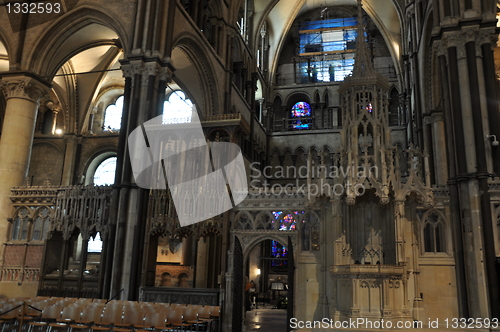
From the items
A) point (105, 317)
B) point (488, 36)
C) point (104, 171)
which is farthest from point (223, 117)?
point (104, 171)

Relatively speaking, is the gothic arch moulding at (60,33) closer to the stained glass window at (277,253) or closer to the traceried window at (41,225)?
the traceried window at (41,225)

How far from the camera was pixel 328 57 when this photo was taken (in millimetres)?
34469

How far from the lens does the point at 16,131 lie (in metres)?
18.3

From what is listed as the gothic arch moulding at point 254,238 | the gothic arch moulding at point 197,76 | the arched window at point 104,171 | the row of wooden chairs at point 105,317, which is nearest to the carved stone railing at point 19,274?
the row of wooden chairs at point 105,317

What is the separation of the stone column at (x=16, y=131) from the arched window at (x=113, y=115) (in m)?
8.93

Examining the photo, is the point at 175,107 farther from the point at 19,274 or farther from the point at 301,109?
the point at 19,274

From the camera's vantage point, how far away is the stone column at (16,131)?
58.2 ft

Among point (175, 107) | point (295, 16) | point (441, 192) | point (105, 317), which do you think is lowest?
point (105, 317)

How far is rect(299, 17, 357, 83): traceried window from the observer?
111 ft

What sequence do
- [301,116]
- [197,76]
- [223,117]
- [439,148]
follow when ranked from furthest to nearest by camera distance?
[301,116] → [197,76] → [439,148] → [223,117]

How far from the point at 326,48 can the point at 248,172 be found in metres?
14.3

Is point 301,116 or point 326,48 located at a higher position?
point 326,48

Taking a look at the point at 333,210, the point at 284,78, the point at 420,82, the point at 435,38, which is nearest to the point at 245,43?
the point at 284,78

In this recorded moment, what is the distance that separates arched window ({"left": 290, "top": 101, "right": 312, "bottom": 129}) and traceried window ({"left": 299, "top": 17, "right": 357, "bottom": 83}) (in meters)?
2.03
